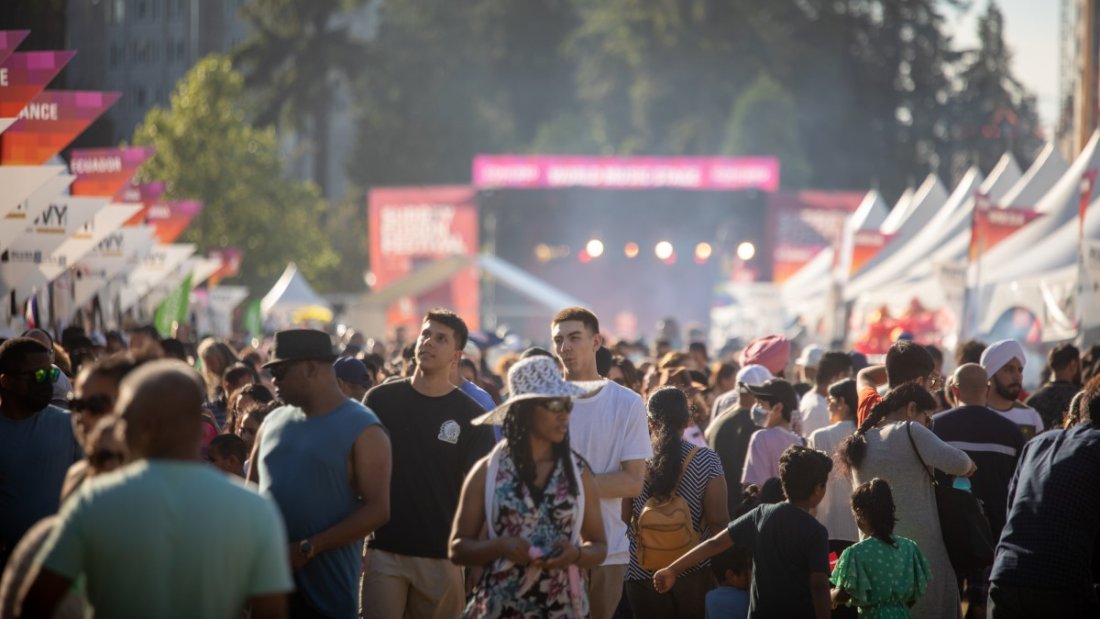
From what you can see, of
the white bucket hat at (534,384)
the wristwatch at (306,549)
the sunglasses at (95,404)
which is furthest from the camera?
the wristwatch at (306,549)

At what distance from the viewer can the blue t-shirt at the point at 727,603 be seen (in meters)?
7.53

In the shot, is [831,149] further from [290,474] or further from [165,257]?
[290,474]

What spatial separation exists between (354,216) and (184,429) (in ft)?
236

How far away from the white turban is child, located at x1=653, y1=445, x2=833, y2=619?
9.45 feet

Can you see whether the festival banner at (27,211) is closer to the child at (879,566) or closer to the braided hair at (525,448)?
the child at (879,566)

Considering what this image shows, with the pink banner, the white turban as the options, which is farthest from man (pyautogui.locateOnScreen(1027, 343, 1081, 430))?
the pink banner

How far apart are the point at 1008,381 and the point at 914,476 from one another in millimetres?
2377

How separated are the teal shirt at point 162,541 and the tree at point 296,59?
67.4 m

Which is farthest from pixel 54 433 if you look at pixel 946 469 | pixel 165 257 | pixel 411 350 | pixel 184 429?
pixel 165 257

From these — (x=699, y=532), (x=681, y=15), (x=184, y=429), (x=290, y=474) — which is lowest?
(x=699, y=532)

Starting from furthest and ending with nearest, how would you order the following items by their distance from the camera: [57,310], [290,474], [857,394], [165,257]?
[165,257] → [57,310] → [857,394] → [290,474]

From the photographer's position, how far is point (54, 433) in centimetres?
684

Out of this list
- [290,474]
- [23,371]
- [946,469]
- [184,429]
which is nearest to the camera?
[184,429]

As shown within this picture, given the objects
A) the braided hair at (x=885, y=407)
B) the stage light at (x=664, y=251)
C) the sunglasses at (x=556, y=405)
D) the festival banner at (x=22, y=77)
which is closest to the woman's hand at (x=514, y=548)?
the sunglasses at (x=556, y=405)
